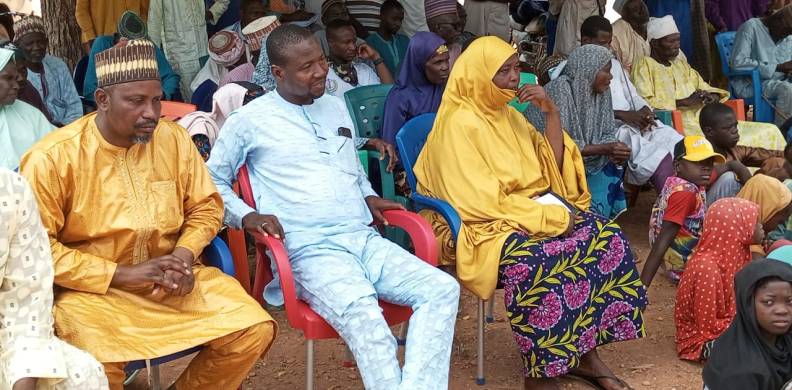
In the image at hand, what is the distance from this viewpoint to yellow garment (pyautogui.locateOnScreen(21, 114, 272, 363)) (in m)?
3.21

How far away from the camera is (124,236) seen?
134 inches

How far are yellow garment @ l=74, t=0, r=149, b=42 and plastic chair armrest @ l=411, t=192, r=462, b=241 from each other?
390cm

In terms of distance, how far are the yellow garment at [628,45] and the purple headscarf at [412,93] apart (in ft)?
7.75

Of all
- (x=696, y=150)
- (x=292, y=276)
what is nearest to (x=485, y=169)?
(x=292, y=276)

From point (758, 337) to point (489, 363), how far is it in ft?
4.99

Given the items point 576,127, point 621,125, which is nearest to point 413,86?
point 576,127

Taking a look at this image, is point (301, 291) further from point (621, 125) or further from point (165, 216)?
point (621, 125)

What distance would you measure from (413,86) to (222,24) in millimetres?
3128

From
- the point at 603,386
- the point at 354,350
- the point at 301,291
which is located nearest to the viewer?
the point at 354,350

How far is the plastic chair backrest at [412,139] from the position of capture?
468 cm

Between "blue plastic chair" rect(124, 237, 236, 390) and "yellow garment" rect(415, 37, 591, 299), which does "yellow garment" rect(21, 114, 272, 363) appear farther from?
"yellow garment" rect(415, 37, 591, 299)

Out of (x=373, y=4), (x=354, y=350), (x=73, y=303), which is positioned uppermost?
(x=373, y=4)

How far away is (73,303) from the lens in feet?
10.6

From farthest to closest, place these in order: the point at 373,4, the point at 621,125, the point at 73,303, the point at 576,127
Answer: the point at 373,4
the point at 621,125
the point at 576,127
the point at 73,303
